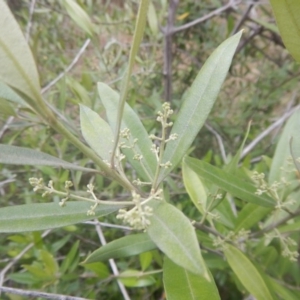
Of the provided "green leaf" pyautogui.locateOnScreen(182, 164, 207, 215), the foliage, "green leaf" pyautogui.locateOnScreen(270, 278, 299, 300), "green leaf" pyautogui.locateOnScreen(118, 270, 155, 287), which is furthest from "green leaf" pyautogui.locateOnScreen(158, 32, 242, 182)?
"green leaf" pyautogui.locateOnScreen(118, 270, 155, 287)

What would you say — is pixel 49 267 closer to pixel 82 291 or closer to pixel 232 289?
pixel 82 291

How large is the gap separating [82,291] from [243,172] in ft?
2.59

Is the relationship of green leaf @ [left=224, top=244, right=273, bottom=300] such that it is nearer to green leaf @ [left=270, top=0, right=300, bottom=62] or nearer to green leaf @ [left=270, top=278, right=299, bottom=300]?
green leaf @ [left=270, top=278, right=299, bottom=300]

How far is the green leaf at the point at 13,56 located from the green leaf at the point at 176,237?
22 cm

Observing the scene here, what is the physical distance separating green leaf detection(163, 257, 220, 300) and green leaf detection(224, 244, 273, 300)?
7.0 inches

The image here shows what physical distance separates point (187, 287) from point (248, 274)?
22 centimetres

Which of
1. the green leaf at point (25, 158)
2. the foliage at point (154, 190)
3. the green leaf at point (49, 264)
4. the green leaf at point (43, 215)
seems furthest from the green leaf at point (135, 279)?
the green leaf at point (25, 158)

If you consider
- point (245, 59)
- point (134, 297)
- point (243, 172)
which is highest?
point (245, 59)

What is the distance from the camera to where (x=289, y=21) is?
47cm

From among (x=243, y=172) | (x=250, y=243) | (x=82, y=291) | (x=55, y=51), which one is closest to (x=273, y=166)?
(x=243, y=172)

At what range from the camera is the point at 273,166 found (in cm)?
93

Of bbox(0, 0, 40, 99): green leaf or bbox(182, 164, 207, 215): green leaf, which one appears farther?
bbox(182, 164, 207, 215): green leaf

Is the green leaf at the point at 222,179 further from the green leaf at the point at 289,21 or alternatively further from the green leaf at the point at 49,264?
the green leaf at the point at 49,264

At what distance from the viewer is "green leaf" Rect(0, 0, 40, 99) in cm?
36
